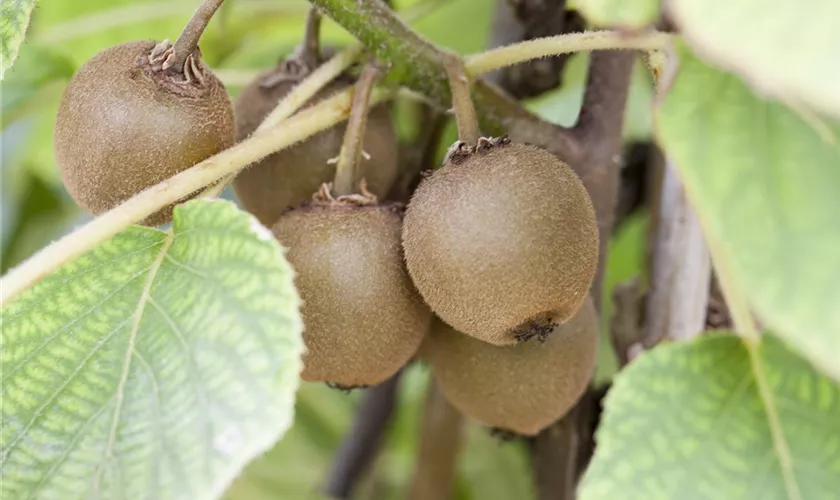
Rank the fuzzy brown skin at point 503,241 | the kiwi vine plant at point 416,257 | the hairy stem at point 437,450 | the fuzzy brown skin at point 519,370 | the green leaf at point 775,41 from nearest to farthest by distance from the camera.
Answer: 1. the green leaf at point 775,41
2. the kiwi vine plant at point 416,257
3. the fuzzy brown skin at point 503,241
4. the fuzzy brown skin at point 519,370
5. the hairy stem at point 437,450

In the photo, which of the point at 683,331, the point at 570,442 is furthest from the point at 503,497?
the point at 683,331

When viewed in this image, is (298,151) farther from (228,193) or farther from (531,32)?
(228,193)

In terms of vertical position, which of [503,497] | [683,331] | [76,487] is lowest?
[503,497]

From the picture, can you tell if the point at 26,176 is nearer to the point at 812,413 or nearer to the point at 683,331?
the point at 683,331

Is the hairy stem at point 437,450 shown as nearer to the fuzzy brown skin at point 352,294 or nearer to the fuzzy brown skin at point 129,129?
the fuzzy brown skin at point 352,294

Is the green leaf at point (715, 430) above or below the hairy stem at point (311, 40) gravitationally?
below

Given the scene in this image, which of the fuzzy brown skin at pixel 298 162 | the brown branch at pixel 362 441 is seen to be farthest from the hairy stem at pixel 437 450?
the fuzzy brown skin at pixel 298 162
